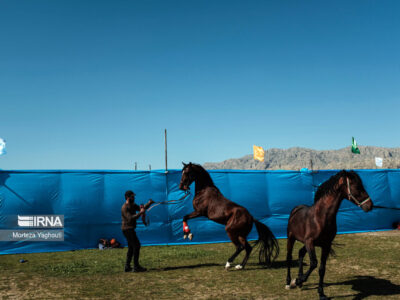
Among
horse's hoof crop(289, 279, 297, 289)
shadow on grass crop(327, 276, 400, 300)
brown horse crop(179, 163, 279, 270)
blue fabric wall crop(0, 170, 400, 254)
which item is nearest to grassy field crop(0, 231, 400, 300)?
shadow on grass crop(327, 276, 400, 300)

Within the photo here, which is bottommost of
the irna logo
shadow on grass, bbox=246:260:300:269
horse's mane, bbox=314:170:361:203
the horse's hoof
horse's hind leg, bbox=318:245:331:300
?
shadow on grass, bbox=246:260:300:269

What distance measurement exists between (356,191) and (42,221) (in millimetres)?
11187

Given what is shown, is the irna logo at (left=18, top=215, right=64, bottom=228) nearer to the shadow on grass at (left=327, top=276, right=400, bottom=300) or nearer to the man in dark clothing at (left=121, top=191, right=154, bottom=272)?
the man in dark clothing at (left=121, top=191, right=154, bottom=272)

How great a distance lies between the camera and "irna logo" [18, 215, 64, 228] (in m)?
13.2

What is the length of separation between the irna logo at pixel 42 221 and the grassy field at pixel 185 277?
1.12 metres

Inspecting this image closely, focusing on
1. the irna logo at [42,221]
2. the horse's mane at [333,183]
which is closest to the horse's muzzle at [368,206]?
the horse's mane at [333,183]

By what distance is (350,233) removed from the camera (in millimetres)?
16625

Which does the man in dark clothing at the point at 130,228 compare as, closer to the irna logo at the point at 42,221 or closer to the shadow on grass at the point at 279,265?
the shadow on grass at the point at 279,265

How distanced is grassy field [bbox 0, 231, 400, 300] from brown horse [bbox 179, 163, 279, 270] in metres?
0.61

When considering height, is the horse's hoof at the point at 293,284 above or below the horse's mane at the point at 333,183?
below

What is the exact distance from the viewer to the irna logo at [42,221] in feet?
43.3

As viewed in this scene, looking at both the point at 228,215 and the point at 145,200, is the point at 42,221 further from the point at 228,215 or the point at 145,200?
the point at 228,215

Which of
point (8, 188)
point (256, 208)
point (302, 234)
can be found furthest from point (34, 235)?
point (302, 234)

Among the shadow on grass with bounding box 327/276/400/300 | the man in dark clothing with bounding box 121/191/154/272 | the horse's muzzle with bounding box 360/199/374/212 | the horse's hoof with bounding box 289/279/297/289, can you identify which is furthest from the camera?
the man in dark clothing with bounding box 121/191/154/272
